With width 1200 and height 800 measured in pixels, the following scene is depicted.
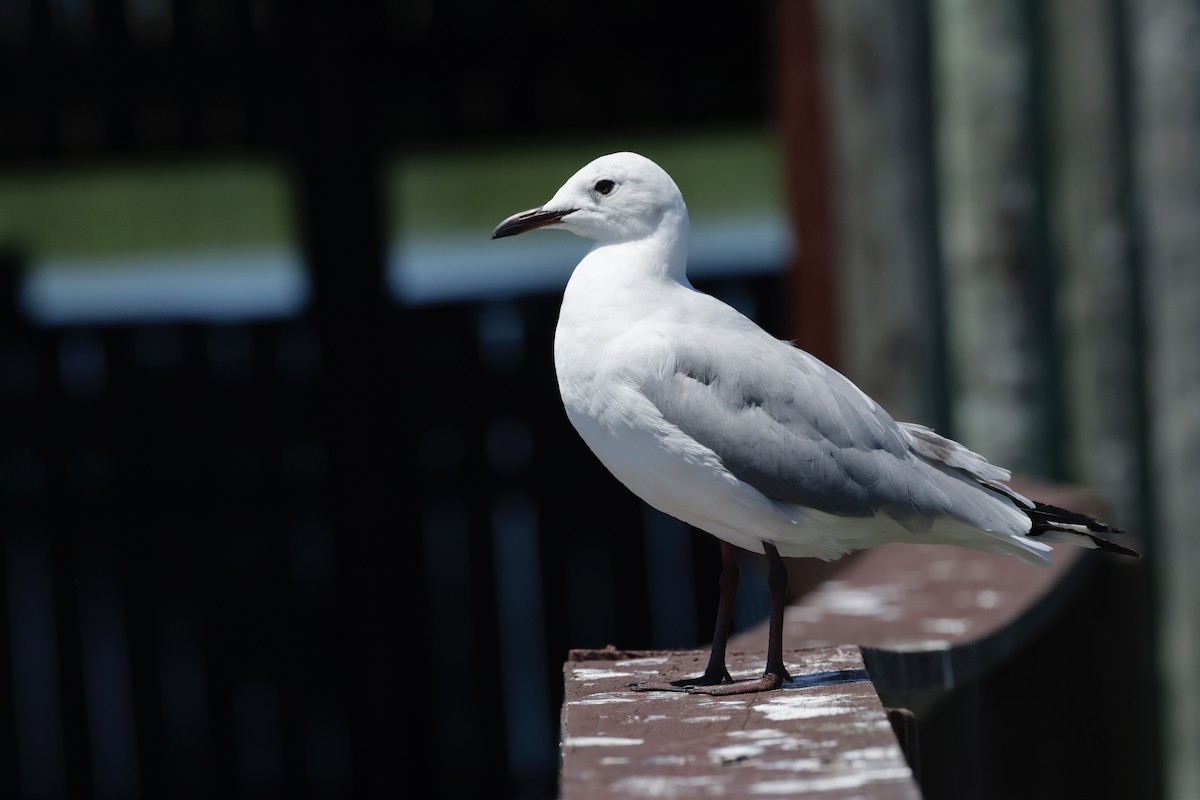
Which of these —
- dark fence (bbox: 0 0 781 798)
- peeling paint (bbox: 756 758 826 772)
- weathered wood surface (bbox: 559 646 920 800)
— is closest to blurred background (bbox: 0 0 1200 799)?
dark fence (bbox: 0 0 781 798)

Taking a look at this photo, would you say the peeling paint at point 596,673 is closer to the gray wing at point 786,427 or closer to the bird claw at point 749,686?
the bird claw at point 749,686

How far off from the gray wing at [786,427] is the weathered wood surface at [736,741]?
281mm

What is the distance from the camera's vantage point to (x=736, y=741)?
2328 mm

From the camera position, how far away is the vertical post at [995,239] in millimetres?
4957

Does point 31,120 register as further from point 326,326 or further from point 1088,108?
point 1088,108

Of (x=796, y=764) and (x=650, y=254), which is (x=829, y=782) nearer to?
(x=796, y=764)

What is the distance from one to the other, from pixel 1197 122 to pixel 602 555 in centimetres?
271

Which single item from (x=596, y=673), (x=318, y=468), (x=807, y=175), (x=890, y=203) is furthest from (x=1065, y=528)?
(x=318, y=468)

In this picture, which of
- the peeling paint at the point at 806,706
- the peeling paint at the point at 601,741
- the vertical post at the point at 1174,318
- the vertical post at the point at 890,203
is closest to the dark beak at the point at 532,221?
the peeling paint at the point at 806,706

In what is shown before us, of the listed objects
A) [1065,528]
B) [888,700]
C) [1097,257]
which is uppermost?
[1097,257]

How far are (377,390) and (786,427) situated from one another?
10.8ft

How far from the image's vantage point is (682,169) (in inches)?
533

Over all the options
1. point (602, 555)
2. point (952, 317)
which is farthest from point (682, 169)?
point (952, 317)

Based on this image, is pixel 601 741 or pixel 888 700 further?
pixel 888 700
